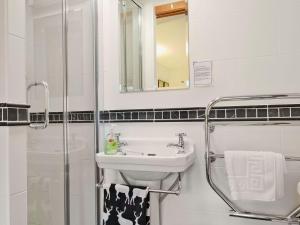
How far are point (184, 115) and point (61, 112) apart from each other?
75 centimetres

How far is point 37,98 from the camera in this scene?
1560mm

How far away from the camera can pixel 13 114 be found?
105 cm

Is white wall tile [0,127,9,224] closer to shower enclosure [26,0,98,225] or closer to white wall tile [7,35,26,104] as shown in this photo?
white wall tile [7,35,26,104]

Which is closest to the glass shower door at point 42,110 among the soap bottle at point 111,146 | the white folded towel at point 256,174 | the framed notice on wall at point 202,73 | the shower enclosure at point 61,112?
the shower enclosure at point 61,112

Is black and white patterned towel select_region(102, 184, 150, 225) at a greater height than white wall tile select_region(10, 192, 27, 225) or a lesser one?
lesser

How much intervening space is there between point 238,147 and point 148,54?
2.69 feet

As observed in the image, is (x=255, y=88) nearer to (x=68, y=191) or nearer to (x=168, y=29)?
(x=168, y=29)

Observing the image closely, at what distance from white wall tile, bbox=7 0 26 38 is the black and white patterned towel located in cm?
102

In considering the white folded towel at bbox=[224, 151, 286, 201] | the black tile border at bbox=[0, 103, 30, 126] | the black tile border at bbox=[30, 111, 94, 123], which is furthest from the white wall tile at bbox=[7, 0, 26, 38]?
the white folded towel at bbox=[224, 151, 286, 201]

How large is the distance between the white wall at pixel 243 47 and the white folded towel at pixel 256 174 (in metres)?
0.39

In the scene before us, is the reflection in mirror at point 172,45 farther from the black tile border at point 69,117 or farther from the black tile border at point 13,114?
the black tile border at point 13,114

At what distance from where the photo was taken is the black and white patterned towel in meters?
1.57

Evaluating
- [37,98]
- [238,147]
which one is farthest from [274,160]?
[37,98]

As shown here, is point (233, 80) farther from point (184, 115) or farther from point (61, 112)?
point (61, 112)
